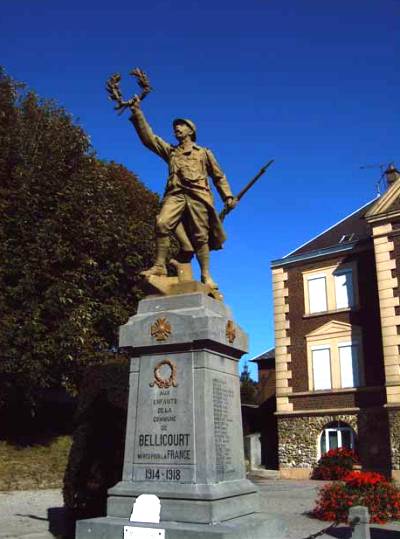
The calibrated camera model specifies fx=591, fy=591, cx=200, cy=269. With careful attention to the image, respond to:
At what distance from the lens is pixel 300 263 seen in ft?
92.0

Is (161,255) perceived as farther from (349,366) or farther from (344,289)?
(344,289)

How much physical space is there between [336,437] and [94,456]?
17082 millimetres

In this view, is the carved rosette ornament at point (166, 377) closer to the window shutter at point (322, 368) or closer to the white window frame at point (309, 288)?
the window shutter at point (322, 368)

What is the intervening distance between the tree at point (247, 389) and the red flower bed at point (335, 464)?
73.7ft

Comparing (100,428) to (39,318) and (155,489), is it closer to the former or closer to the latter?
(155,489)

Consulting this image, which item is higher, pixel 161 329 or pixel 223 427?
pixel 161 329

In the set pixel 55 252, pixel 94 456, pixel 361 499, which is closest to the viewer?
pixel 94 456

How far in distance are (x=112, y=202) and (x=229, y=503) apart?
18.0 metres

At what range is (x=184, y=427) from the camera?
22.7ft

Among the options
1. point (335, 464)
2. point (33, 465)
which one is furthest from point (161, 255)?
point (335, 464)

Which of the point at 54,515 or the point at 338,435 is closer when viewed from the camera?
the point at 54,515

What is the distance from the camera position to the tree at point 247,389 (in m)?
52.4

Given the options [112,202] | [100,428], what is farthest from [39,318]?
[100,428]

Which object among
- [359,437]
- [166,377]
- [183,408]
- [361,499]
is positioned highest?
[166,377]
